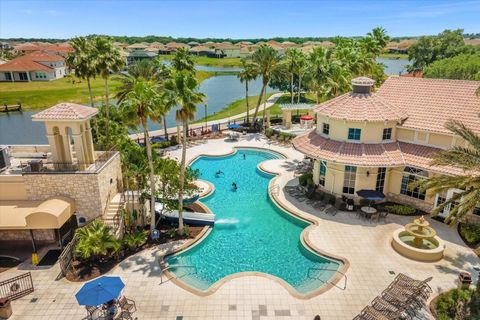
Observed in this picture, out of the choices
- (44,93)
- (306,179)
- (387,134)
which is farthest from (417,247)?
(44,93)

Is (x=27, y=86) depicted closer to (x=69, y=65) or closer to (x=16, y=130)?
(x=16, y=130)

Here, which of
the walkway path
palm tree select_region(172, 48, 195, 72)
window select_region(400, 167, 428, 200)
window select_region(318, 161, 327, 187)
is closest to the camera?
window select_region(400, 167, 428, 200)

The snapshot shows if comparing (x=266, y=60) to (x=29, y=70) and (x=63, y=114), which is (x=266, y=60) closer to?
(x=63, y=114)

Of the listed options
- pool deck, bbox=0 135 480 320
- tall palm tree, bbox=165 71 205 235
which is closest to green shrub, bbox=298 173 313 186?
pool deck, bbox=0 135 480 320

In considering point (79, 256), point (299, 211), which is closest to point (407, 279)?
point (299, 211)

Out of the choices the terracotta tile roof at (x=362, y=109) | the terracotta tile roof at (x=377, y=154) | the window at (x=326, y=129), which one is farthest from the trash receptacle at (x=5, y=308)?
the window at (x=326, y=129)

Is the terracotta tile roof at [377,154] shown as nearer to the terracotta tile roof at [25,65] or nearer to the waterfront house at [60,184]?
the waterfront house at [60,184]

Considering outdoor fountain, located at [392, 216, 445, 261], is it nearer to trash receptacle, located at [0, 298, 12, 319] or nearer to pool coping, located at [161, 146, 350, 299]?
pool coping, located at [161, 146, 350, 299]
